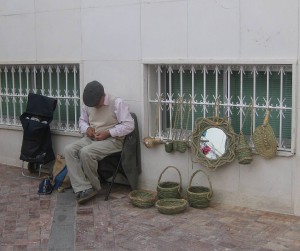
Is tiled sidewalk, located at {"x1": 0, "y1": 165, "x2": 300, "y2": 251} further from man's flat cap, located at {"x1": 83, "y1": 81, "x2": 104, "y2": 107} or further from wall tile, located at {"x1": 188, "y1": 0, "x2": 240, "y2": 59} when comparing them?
wall tile, located at {"x1": 188, "y1": 0, "x2": 240, "y2": 59}

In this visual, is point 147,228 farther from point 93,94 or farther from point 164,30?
point 164,30

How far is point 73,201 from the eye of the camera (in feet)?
21.7

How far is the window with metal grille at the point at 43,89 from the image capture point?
304 inches

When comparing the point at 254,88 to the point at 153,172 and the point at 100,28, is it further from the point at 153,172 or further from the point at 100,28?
the point at 100,28

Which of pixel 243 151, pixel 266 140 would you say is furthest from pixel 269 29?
pixel 243 151

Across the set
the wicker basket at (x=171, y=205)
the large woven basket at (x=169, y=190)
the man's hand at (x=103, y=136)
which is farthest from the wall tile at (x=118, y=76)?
the wicker basket at (x=171, y=205)

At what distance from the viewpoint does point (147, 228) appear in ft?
18.3

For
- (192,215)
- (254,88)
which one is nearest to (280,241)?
(192,215)

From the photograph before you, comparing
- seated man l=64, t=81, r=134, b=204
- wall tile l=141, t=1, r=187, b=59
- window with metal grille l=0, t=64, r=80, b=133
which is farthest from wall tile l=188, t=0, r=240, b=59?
window with metal grille l=0, t=64, r=80, b=133

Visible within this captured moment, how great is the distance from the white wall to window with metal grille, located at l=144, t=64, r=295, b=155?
0.56 feet

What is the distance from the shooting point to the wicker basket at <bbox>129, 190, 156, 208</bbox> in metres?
6.21

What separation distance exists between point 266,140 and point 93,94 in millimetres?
2106

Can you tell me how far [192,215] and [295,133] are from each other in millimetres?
1394

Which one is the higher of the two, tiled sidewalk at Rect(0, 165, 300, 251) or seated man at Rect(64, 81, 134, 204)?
seated man at Rect(64, 81, 134, 204)
